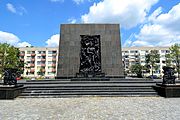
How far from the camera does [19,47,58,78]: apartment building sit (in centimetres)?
8238

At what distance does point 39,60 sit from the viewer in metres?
84.3

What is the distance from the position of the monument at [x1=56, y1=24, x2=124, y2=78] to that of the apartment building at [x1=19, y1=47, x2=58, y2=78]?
6240 centimetres

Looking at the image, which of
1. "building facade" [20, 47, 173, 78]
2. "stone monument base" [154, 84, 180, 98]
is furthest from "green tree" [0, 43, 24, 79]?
"building facade" [20, 47, 173, 78]

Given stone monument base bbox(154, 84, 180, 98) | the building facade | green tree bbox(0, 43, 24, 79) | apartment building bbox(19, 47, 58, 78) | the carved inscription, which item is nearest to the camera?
stone monument base bbox(154, 84, 180, 98)

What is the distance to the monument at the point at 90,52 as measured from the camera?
1784cm

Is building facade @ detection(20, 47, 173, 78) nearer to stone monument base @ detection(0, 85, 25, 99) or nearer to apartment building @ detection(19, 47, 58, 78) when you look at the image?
apartment building @ detection(19, 47, 58, 78)

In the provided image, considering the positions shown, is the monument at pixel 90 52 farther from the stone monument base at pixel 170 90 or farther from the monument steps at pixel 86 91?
the stone monument base at pixel 170 90

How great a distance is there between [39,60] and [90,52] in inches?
2771

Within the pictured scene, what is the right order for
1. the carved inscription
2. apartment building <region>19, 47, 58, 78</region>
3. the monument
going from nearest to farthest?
the carved inscription → the monument → apartment building <region>19, 47, 58, 78</region>

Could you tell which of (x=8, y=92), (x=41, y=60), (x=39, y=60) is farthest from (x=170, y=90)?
(x=39, y=60)

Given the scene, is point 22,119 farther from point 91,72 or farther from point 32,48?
point 32,48

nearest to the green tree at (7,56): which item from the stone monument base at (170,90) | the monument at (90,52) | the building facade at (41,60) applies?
the monument at (90,52)

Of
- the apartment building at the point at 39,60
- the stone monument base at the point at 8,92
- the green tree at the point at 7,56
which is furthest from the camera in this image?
the apartment building at the point at 39,60

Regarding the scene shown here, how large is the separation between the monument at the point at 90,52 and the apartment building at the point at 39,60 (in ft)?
205
